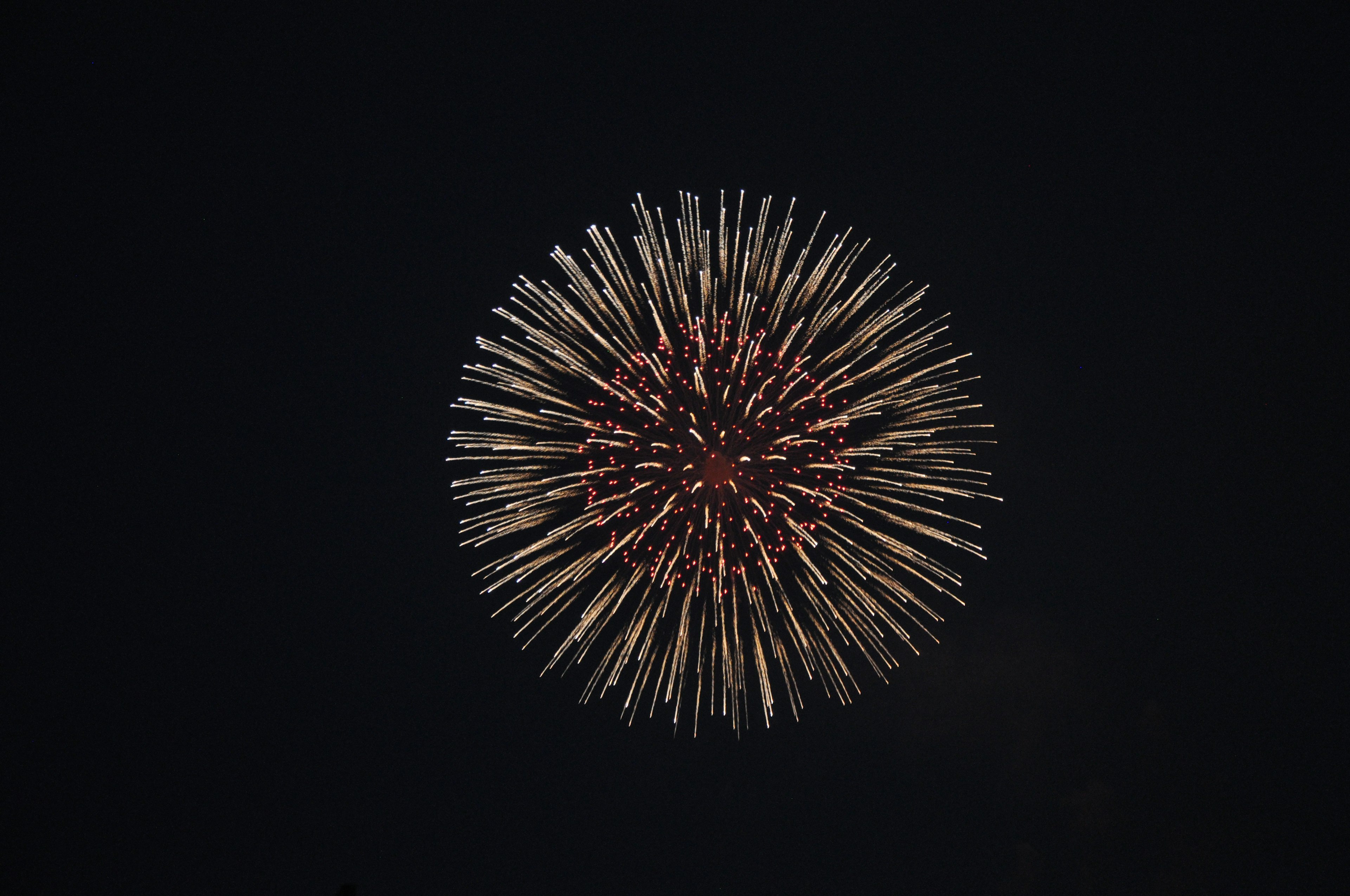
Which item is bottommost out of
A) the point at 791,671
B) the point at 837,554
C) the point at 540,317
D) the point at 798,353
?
the point at 791,671

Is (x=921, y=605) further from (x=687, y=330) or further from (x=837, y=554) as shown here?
(x=687, y=330)

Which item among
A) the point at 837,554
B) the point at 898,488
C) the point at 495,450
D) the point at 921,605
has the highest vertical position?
the point at 495,450

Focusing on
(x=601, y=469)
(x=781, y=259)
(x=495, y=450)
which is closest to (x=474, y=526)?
(x=495, y=450)

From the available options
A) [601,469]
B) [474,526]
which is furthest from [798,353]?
[474,526]

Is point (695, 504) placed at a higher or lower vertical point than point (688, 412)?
lower

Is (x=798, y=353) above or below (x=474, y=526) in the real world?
above

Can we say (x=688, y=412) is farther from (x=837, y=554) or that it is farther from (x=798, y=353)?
(x=837, y=554)
